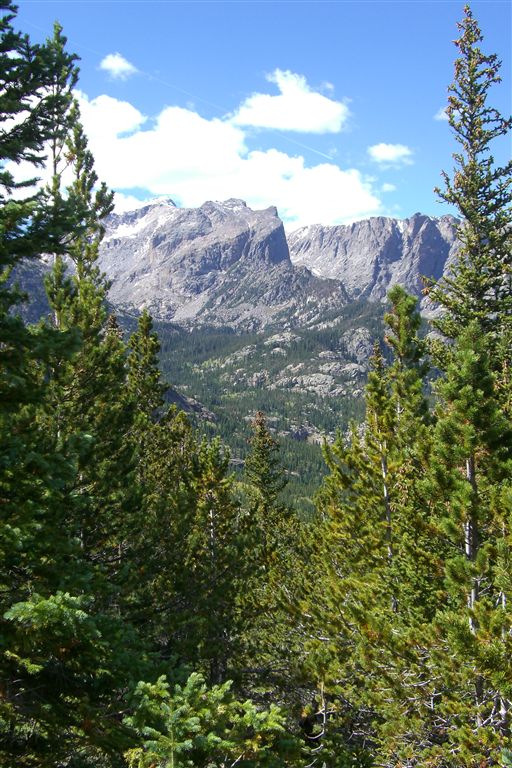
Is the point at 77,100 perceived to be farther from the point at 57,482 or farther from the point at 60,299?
the point at 57,482

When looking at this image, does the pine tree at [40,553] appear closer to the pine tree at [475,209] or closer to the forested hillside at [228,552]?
the forested hillside at [228,552]

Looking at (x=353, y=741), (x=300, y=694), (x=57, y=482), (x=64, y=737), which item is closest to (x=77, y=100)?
(x=57, y=482)

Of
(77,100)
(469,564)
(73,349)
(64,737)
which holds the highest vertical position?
(77,100)

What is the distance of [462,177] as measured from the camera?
1883cm

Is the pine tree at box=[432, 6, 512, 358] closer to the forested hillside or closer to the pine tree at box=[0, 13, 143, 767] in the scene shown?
the forested hillside

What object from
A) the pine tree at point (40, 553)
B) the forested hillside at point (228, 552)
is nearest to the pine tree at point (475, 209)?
the forested hillside at point (228, 552)

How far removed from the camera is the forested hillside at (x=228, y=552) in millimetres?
6055

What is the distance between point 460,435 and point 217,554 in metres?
12.0

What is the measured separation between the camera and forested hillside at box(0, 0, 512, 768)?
19.9 feet

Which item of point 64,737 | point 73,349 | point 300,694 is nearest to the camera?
point 64,737

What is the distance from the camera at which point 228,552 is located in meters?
17.7

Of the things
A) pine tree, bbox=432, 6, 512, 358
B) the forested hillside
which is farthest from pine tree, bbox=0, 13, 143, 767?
pine tree, bbox=432, 6, 512, 358

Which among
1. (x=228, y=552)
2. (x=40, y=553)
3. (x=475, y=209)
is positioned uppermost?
(x=475, y=209)

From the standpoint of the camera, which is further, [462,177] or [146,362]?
[146,362]
